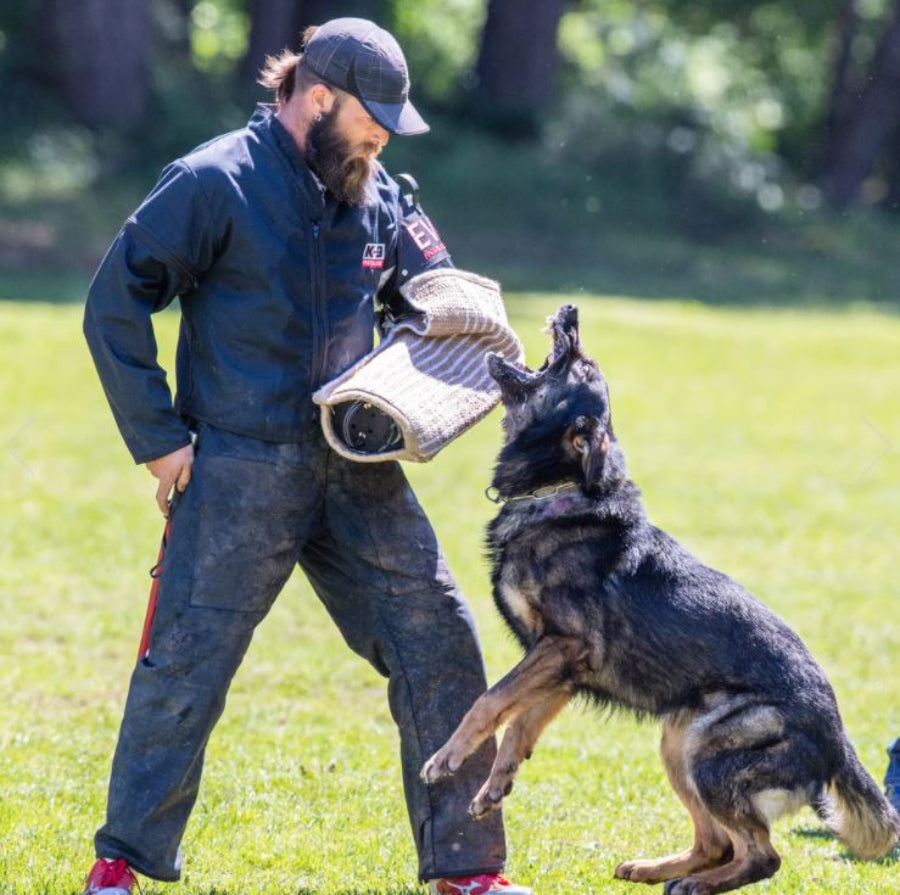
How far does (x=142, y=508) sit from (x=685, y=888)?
720cm

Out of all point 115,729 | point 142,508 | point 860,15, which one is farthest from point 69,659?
point 860,15

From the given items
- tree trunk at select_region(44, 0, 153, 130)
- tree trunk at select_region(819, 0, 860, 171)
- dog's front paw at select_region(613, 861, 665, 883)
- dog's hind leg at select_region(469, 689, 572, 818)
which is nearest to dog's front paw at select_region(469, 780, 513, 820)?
dog's hind leg at select_region(469, 689, 572, 818)

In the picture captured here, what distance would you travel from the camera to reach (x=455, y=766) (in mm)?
4688

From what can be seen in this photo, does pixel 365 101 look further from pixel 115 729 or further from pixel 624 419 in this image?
pixel 624 419

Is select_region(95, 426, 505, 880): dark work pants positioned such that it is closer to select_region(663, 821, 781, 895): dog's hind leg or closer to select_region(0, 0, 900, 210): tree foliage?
select_region(663, 821, 781, 895): dog's hind leg

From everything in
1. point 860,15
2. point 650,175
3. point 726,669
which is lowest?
point 726,669

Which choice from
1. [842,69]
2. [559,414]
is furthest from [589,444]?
[842,69]

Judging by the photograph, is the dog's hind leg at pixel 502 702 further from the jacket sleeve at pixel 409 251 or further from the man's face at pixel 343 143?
the man's face at pixel 343 143

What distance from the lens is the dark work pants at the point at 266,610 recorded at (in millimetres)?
4570

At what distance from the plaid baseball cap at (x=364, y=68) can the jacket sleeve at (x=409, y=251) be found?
18.9 inches

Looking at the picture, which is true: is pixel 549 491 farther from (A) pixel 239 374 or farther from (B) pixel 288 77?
(B) pixel 288 77

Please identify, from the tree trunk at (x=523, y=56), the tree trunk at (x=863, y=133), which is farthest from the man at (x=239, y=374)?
the tree trunk at (x=863, y=133)

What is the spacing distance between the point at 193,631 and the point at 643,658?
1361 millimetres

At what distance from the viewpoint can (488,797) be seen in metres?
4.71
